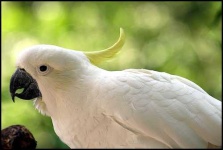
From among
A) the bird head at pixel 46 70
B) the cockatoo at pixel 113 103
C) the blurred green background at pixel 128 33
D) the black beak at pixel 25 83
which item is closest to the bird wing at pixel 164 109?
the cockatoo at pixel 113 103

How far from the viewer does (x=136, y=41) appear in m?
3.47

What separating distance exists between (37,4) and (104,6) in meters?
0.61

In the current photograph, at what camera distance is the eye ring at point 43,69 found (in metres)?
1.29

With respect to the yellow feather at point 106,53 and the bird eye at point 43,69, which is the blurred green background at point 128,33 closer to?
the yellow feather at point 106,53

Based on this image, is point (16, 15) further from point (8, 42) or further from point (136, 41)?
point (136, 41)

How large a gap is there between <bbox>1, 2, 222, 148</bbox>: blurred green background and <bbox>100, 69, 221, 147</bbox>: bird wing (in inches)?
70.6

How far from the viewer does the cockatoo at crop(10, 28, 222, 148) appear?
44.3 inches

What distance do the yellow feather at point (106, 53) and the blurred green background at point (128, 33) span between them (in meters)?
1.63

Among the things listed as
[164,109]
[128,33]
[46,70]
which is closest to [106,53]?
[46,70]

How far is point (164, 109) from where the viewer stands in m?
1.16

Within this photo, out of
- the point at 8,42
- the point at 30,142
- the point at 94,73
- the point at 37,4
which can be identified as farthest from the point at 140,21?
the point at 30,142

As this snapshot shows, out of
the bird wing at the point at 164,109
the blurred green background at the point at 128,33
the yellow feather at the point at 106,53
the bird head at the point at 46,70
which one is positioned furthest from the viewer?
the blurred green background at the point at 128,33

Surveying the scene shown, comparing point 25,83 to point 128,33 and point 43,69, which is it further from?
point 128,33

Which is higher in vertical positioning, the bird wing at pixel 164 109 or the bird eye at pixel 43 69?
the bird eye at pixel 43 69
